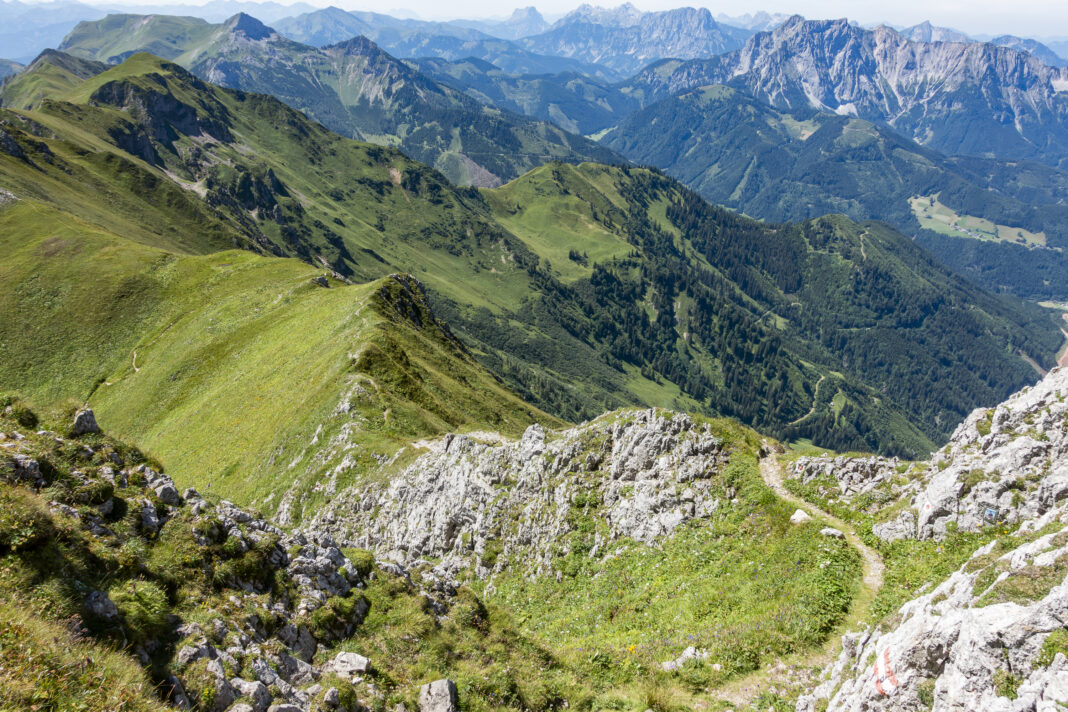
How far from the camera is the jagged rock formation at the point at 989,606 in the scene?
11.2 metres

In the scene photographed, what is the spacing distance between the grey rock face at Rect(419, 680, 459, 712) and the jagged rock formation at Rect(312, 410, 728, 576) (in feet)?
55.8

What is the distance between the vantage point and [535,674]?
19.1 meters

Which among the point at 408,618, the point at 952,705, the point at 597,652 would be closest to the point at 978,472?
the point at 952,705

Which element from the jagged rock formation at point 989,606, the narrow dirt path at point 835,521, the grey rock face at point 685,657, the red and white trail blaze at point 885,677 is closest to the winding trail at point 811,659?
the narrow dirt path at point 835,521

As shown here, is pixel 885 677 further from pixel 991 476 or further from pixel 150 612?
pixel 150 612

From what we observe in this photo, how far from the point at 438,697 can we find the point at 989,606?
14831 mm

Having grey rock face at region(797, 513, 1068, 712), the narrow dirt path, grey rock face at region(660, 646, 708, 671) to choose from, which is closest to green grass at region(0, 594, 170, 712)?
grey rock face at region(660, 646, 708, 671)

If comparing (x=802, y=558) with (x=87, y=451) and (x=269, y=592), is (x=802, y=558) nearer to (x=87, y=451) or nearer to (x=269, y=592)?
(x=269, y=592)

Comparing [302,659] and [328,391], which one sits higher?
[302,659]

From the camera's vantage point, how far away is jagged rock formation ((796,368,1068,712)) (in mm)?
11164

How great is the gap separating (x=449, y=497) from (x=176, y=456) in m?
41.7

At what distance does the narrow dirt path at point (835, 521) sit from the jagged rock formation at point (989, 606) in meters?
1.33

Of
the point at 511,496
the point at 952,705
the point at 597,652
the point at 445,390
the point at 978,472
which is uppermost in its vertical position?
the point at 978,472

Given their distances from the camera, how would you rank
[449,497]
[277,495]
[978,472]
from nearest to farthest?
1. [978,472]
2. [449,497]
3. [277,495]
